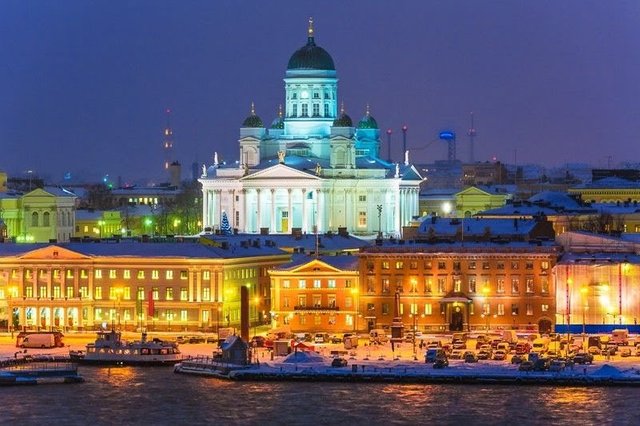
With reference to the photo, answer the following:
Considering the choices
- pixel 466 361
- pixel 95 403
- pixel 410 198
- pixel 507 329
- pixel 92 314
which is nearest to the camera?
pixel 95 403

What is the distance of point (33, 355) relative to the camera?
70.7 meters

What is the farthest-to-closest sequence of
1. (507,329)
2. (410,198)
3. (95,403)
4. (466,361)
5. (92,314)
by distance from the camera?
1. (410,198)
2. (92,314)
3. (507,329)
4. (466,361)
5. (95,403)

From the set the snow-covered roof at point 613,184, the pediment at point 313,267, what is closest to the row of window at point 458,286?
the pediment at point 313,267

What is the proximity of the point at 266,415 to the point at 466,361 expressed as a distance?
9.79 meters

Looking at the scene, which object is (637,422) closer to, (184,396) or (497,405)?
(497,405)

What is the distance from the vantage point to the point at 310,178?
11100 cm

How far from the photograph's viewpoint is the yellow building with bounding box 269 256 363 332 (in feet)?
256

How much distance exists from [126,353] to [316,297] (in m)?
9.57

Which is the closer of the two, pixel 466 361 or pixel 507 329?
pixel 466 361

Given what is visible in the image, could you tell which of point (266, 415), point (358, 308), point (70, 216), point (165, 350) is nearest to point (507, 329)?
point (358, 308)

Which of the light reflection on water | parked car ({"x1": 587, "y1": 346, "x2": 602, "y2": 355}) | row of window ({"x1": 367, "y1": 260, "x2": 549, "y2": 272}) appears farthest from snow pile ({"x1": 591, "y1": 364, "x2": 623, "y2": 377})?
row of window ({"x1": 367, "y1": 260, "x2": 549, "y2": 272})

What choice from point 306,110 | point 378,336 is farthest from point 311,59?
point 378,336

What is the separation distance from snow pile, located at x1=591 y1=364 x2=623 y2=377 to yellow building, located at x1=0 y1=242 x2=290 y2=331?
18400 millimetres

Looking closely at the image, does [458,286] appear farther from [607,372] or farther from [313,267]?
[607,372]
